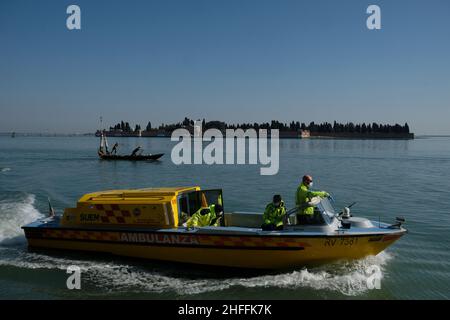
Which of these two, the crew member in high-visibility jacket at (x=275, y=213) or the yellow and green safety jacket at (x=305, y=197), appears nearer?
the yellow and green safety jacket at (x=305, y=197)

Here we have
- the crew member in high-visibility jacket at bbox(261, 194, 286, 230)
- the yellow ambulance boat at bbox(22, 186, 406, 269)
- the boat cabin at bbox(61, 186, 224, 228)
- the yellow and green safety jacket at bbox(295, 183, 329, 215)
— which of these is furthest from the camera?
the boat cabin at bbox(61, 186, 224, 228)

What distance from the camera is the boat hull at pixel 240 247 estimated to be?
28.0 feet

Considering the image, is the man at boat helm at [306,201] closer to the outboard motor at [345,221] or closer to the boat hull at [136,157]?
the outboard motor at [345,221]

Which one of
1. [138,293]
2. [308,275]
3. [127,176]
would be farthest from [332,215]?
[127,176]

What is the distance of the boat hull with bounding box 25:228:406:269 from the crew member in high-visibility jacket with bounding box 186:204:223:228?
2.03 feet

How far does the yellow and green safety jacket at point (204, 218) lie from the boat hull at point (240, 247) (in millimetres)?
471

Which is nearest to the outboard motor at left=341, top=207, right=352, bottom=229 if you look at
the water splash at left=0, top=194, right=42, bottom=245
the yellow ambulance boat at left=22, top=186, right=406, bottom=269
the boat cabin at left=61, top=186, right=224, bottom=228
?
the yellow ambulance boat at left=22, top=186, right=406, bottom=269

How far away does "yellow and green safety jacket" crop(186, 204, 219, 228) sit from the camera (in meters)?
9.41

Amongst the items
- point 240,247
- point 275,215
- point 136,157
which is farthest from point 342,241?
point 136,157

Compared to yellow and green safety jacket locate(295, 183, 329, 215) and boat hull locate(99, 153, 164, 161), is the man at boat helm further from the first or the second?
boat hull locate(99, 153, 164, 161)

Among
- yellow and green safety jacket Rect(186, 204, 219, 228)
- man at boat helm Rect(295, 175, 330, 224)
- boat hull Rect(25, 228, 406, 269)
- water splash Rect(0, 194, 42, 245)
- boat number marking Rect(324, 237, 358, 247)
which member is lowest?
water splash Rect(0, 194, 42, 245)

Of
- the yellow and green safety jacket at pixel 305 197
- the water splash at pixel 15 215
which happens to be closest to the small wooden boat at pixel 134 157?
the water splash at pixel 15 215

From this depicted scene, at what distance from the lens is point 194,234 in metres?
8.98
